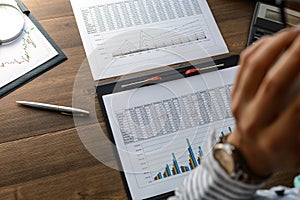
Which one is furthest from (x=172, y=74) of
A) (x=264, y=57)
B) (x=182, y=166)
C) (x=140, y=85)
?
(x=264, y=57)

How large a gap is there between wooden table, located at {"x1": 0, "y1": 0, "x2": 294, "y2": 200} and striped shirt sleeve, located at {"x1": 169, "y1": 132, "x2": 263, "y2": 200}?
220 mm

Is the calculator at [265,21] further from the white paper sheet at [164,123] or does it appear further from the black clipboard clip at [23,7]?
the black clipboard clip at [23,7]

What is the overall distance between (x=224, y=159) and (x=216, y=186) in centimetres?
4

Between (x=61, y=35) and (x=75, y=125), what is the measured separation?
0.71ft

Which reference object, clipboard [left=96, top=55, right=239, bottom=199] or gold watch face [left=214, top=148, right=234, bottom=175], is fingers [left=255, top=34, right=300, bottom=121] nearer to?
gold watch face [left=214, top=148, right=234, bottom=175]

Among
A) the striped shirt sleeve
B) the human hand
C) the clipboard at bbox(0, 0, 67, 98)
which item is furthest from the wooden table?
the human hand

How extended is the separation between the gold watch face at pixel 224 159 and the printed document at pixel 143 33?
14.8 inches

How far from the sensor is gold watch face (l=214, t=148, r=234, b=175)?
1.95ft

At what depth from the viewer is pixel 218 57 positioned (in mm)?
988

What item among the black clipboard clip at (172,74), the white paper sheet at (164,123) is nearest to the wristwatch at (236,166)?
the white paper sheet at (164,123)

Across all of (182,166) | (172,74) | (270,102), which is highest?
(270,102)

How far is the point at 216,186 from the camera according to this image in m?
0.60

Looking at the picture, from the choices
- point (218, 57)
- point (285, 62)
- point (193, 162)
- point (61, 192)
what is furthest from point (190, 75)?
point (285, 62)

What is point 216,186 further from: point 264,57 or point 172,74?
point 172,74
